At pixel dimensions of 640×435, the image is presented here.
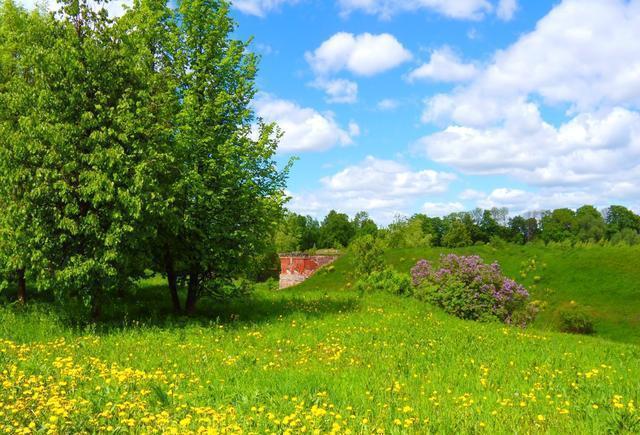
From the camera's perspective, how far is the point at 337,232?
124688 mm

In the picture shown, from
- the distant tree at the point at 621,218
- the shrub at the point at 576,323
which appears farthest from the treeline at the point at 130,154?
the distant tree at the point at 621,218

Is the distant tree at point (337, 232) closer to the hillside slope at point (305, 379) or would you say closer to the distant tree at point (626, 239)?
the distant tree at point (626, 239)

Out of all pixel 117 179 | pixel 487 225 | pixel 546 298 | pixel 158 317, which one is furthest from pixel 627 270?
pixel 487 225

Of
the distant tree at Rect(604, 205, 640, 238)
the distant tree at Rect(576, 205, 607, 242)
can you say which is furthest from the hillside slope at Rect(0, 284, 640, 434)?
the distant tree at Rect(604, 205, 640, 238)

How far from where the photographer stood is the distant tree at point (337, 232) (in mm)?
123688

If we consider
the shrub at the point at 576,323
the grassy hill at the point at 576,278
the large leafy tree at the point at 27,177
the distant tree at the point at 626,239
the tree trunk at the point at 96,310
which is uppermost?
the large leafy tree at the point at 27,177

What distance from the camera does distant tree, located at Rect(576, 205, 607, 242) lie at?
388 feet

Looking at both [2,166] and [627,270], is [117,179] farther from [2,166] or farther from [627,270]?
[627,270]

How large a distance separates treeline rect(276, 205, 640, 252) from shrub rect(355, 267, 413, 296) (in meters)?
62.3

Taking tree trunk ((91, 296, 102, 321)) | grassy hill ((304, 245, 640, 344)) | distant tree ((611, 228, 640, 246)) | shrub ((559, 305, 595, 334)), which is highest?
distant tree ((611, 228, 640, 246))

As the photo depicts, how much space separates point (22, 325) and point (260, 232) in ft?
25.8

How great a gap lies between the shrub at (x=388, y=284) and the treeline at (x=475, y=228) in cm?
6227

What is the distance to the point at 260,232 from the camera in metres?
17.7

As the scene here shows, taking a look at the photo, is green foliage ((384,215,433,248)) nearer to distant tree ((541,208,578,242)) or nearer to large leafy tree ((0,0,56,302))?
distant tree ((541,208,578,242))
